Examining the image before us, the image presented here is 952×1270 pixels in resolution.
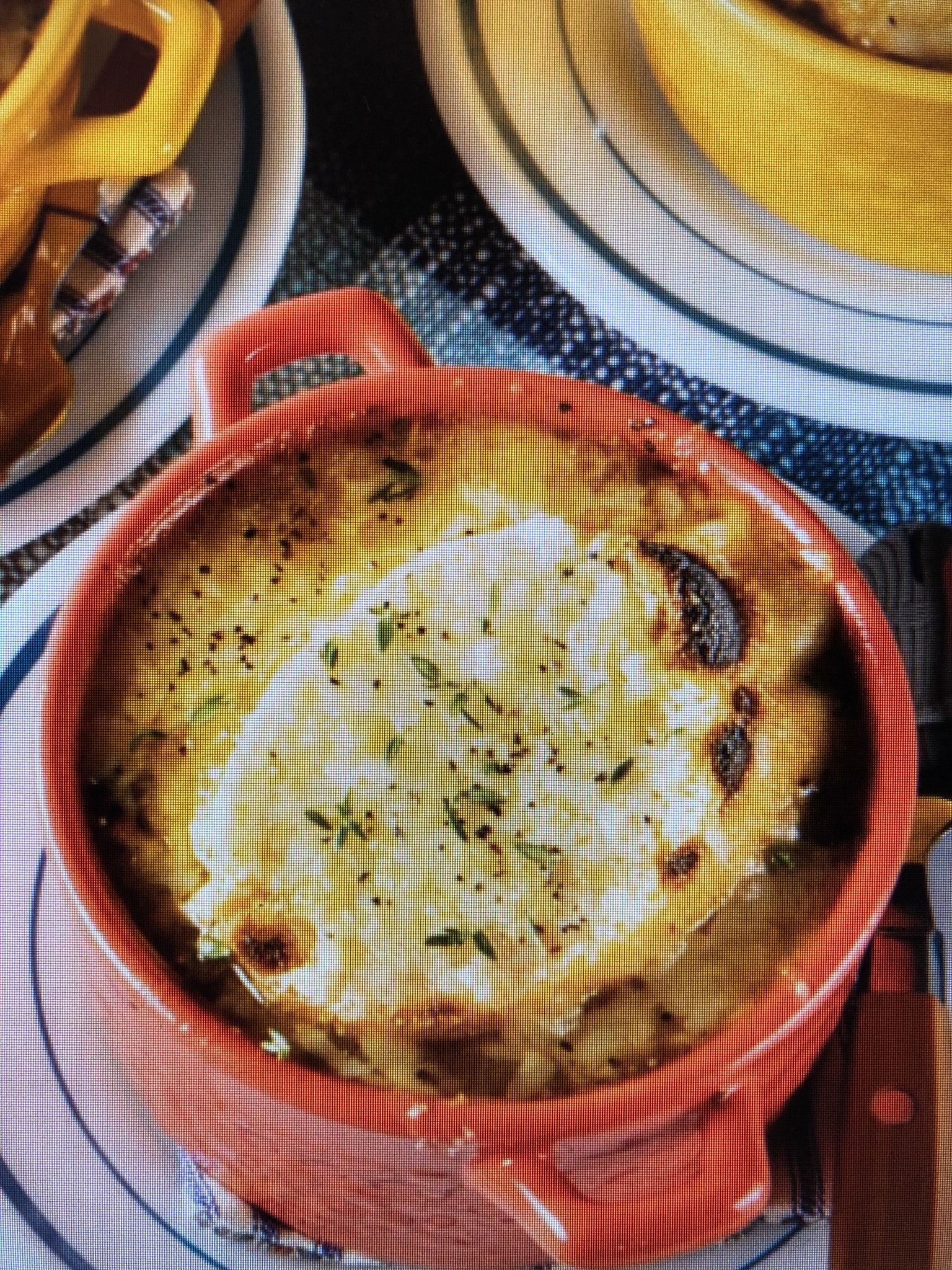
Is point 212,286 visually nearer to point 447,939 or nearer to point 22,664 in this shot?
point 22,664

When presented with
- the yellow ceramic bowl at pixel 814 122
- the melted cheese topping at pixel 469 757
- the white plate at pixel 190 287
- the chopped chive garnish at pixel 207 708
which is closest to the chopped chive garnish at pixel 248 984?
the melted cheese topping at pixel 469 757

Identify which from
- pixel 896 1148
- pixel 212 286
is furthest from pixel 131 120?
pixel 896 1148

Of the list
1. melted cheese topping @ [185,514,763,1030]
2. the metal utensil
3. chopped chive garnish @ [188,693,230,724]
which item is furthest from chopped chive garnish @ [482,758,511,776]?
the metal utensil

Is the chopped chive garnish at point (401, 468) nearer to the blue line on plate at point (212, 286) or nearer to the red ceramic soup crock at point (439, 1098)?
the red ceramic soup crock at point (439, 1098)

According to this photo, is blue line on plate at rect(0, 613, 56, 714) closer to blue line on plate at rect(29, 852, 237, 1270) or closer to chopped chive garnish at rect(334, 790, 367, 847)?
blue line on plate at rect(29, 852, 237, 1270)

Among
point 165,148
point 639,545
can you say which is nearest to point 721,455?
point 639,545

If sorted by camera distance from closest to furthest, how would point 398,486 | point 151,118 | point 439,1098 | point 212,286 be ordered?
1. point 439,1098
2. point 398,486
3. point 151,118
4. point 212,286
